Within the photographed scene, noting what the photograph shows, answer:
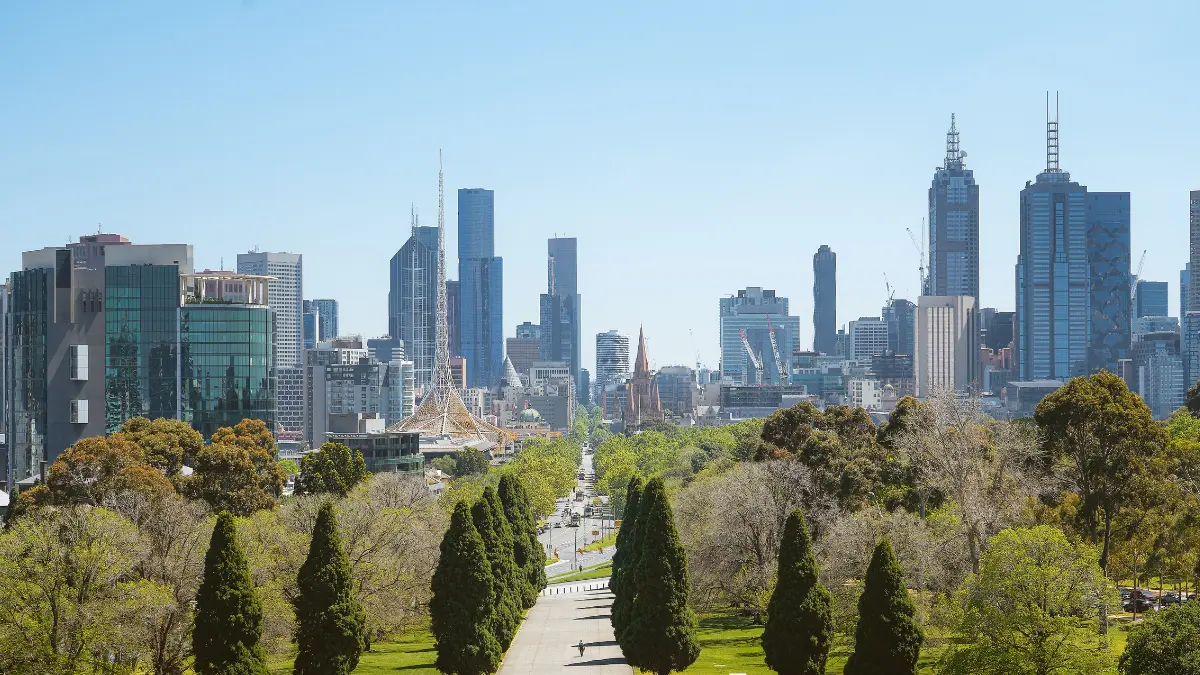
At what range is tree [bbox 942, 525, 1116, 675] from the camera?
54.4 meters

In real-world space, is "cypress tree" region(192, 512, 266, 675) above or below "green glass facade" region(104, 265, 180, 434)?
below

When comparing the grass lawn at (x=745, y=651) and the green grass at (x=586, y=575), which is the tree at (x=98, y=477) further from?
the green grass at (x=586, y=575)

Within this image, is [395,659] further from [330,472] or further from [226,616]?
[330,472]

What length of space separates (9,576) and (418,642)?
113 ft

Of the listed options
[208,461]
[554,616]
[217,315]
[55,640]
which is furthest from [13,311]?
[55,640]

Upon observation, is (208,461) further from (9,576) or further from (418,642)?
(9,576)

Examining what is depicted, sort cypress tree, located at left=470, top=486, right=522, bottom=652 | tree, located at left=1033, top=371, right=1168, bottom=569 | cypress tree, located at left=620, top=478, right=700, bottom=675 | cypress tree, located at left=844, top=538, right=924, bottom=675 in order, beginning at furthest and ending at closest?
tree, located at left=1033, top=371, right=1168, bottom=569 < cypress tree, located at left=470, top=486, right=522, bottom=652 < cypress tree, located at left=620, top=478, right=700, bottom=675 < cypress tree, located at left=844, top=538, right=924, bottom=675

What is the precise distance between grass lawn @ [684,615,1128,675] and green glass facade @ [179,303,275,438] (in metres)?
79.5

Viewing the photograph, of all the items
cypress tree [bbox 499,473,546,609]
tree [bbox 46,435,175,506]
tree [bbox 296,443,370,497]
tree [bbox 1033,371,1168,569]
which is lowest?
cypress tree [bbox 499,473,546,609]

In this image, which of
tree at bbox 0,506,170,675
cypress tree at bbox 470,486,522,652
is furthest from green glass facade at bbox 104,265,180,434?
tree at bbox 0,506,170,675

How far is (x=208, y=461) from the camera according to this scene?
101 meters

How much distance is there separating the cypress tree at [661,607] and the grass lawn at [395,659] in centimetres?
1116

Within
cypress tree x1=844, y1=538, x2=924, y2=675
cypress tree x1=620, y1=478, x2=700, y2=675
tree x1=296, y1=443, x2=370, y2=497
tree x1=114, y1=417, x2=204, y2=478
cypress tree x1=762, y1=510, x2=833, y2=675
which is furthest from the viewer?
tree x1=296, y1=443, x2=370, y2=497

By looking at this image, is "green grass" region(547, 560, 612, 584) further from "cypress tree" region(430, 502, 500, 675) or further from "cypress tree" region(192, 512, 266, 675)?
"cypress tree" region(192, 512, 266, 675)
